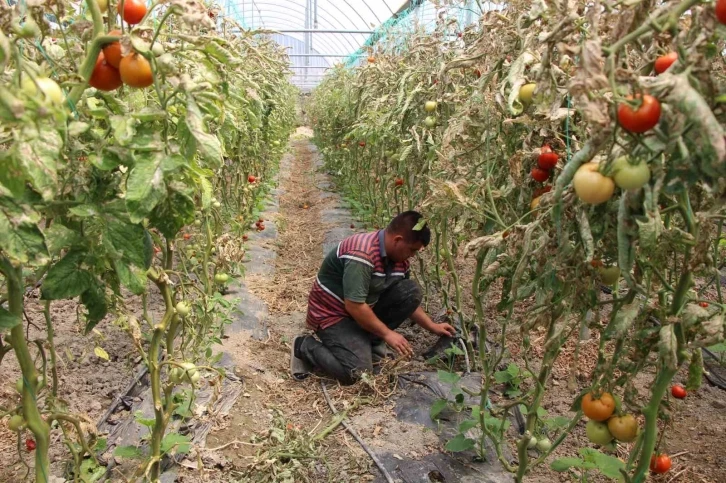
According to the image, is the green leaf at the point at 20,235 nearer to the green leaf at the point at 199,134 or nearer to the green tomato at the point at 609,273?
the green leaf at the point at 199,134

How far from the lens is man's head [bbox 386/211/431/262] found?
2715mm

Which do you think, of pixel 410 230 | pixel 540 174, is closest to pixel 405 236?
pixel 410 230

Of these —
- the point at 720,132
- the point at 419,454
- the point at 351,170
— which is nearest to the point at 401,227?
the point at 419,454

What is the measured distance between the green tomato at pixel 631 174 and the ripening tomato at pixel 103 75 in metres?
0.87

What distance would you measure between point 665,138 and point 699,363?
25.0 inches

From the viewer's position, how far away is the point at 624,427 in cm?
136

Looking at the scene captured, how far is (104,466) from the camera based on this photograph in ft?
6.79

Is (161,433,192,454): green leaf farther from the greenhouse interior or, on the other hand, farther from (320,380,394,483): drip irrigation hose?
(320,380,394,483): drip irrigation hose

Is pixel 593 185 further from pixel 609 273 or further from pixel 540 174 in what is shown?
pixel 540 174

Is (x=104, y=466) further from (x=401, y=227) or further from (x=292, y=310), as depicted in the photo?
(x=292, y=310)

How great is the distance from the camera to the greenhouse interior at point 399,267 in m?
0.96

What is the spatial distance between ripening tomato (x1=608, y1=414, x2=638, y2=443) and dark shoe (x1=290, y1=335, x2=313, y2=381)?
1.89m

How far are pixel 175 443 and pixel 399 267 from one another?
1469 millimetres

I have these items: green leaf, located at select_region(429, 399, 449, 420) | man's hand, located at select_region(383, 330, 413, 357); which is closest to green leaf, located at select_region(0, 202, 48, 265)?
green leaf, located at select_region(429, 399, 449, 420)
